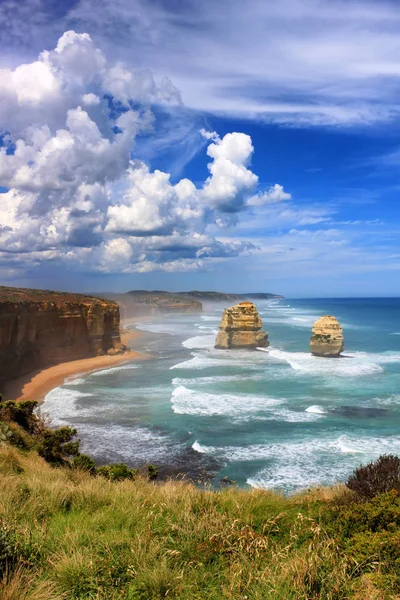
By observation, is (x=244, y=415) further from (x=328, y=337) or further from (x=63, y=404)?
(x=328, y=337)

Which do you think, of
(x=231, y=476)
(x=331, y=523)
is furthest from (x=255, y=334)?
(x=331, y=523)

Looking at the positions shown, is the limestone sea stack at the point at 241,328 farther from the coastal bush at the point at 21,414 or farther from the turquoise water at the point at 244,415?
the coastal bush at the point at 21,414

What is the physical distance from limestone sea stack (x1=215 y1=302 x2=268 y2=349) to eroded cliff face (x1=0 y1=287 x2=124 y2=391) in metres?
14.1

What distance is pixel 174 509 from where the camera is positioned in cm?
657

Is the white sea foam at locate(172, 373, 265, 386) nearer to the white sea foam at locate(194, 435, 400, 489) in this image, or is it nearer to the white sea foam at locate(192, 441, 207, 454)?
the white sea foam at locate(192, 441, 207, 454)

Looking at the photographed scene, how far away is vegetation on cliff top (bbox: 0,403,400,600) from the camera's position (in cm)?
446

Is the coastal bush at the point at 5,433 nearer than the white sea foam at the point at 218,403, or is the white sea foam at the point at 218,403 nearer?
the coastal bush at the point at 5,433

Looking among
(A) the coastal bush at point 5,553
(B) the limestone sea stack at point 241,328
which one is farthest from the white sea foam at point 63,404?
(B) the limestone sea stack at point 241,328

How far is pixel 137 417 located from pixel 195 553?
2403 cm

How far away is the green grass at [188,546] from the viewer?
14.6 ft

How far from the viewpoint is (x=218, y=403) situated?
31.3 m

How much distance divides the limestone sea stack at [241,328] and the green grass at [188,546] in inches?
1898

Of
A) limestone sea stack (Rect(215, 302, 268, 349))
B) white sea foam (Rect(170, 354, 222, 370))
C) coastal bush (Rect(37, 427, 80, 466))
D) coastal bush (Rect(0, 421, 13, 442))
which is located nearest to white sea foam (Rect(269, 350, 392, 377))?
limestone sea stack (Rect(215, 302, 268, 349))

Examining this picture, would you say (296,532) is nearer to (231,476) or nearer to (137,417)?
(231,476)
